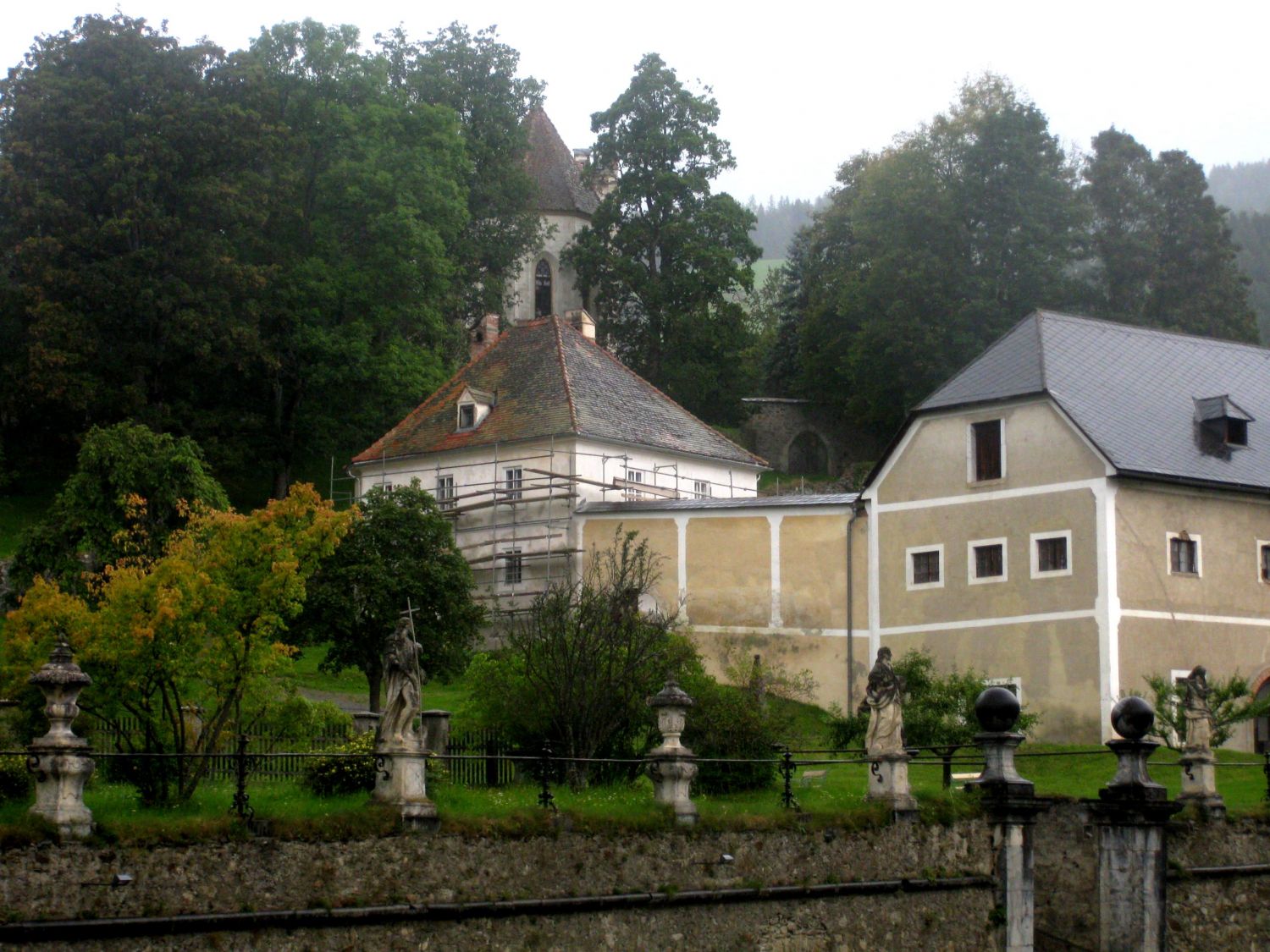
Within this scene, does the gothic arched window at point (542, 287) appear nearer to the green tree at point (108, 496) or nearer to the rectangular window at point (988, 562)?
the green tree at point (108, 496)

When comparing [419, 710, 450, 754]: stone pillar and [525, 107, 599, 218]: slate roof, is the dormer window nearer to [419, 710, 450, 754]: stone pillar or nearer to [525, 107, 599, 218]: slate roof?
[419, 710, 450, 754]: stone pillar

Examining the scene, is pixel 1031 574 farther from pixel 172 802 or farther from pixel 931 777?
pixel 172 802

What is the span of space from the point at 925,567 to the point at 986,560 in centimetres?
152

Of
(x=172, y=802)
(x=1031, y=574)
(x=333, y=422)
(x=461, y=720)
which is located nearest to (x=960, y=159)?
(x=333, y=422)

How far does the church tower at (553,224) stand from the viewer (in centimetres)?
6919

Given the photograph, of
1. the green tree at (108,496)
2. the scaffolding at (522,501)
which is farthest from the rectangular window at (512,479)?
the green tree at (108,496)

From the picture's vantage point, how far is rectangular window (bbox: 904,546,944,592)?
127ft

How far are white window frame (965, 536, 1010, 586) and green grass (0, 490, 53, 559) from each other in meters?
23.1

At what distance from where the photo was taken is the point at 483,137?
63.5 metres

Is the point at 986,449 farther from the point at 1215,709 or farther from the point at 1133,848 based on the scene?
the point at 1133,848

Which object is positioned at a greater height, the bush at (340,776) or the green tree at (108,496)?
the green tree at (108,496)

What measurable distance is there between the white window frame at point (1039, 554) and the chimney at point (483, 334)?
87.6 feet

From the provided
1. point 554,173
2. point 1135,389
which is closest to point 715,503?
point 1135,389

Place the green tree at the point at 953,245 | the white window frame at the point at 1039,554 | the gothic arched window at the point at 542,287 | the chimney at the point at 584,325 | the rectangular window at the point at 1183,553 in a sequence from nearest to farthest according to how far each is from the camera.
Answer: the white window frame at the point at 1039,554
the rectangular window at the point at 1183,553
the chimney at the point at 584,325
the green tree at the point at 953,245
the gothic arched window at the point at 542,287
